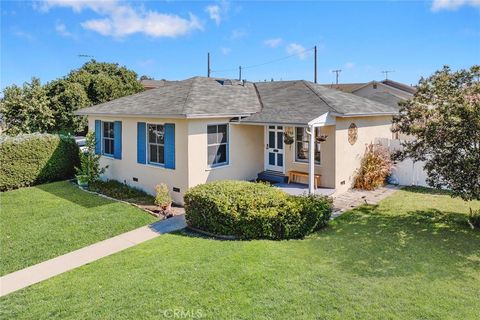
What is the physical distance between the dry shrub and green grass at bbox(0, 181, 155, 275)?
9.10m

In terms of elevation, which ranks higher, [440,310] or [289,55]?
[289,55]

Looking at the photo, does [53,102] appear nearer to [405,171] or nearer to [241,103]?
[241,103]

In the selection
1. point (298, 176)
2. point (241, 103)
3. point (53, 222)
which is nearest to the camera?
point (53, 222)

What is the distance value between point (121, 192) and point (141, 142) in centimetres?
221

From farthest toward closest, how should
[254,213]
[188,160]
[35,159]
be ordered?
1. [35,159]
2. [188,160]
3. [254,213]

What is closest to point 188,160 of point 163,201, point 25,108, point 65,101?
point 163,201

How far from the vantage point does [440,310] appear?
551 cm

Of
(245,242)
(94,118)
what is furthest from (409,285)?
(94,118)

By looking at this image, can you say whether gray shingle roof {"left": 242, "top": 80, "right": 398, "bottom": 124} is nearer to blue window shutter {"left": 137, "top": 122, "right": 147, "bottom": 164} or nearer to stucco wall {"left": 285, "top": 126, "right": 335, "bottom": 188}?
stucco wall {"left": 285, "top": 126, "right": 335, "bottom": 188}

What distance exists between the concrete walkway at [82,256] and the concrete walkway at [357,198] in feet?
18.5

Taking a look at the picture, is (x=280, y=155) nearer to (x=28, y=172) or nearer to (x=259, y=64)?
(x=28, y=172)

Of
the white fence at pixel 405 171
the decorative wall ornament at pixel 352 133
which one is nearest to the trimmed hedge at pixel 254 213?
the decorative wall ornament at pixel 352 133

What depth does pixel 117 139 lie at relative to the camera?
1530cm

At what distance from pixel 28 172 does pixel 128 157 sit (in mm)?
4928
